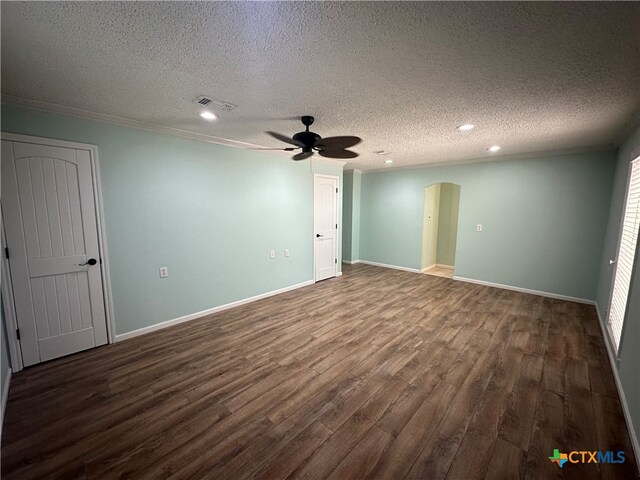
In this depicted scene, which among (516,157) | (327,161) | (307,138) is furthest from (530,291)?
(307,138)

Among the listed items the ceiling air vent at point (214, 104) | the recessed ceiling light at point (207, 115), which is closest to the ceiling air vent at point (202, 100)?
the ceiling air vent at point (214, 104)

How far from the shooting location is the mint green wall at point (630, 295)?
1.80 metres

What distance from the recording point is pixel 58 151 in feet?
8.23

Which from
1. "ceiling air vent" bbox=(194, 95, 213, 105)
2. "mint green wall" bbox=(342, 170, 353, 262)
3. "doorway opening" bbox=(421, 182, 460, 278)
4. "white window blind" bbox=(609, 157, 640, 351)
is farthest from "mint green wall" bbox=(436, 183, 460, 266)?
"ceiling air vent" bbox=(194, 95, 213, 105)

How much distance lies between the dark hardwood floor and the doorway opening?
115 inches

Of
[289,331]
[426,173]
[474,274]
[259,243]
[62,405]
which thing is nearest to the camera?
[62,405]

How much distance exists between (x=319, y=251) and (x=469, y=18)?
14.1 ft

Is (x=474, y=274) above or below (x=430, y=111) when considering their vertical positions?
below

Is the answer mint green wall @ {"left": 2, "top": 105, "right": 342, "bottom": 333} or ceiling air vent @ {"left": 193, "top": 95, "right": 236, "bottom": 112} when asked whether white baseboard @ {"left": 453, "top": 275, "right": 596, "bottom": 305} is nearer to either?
mint green wall @ {"left": 2, "top": 105, "right": 342, "bottom": 333}

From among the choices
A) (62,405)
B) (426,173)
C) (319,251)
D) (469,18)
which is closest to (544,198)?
(426,173)

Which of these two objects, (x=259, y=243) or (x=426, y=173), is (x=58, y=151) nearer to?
(x=259, y=243)

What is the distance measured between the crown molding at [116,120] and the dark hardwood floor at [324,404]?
2.39m

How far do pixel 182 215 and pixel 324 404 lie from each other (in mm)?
2718

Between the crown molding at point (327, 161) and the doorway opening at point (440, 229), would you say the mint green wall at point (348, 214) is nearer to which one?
the crown molding at point (327, 161)
